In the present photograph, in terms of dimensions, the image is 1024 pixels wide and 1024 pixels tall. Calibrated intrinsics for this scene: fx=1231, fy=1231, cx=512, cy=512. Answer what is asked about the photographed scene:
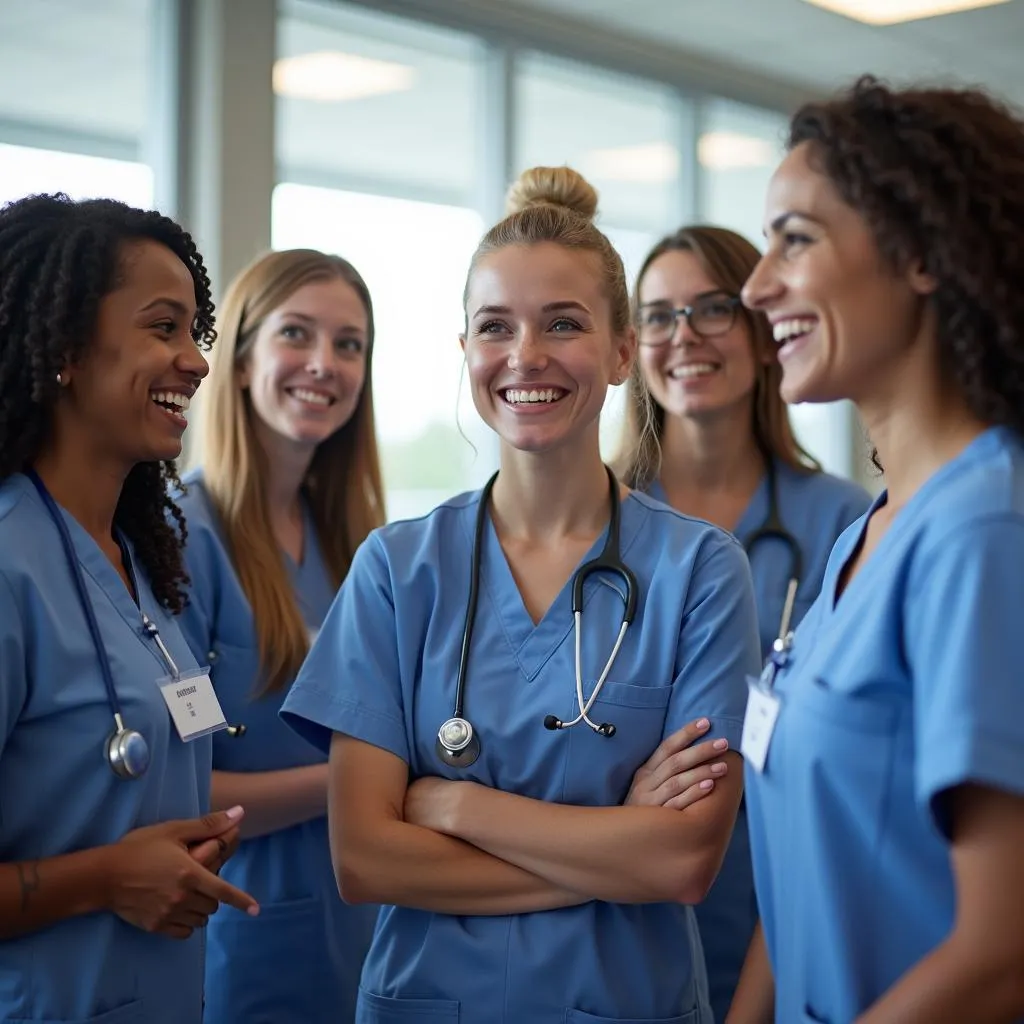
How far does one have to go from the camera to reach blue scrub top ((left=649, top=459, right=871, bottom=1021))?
2.10m

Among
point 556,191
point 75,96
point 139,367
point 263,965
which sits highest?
point 75,96

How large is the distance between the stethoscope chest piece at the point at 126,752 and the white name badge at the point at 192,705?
98 millimetres

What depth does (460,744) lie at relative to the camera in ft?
5.15

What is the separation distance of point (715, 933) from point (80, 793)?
45.5 inches

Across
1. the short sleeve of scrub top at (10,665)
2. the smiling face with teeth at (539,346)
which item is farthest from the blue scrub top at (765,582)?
the short sleeve of scrub top at (10,665)

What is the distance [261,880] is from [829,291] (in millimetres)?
1439

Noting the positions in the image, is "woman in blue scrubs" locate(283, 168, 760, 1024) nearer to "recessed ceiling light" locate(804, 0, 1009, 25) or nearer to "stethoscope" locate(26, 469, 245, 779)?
"stethoscope" locate(26, 469, 245, 779)

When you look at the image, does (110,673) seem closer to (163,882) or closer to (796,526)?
(163,882)

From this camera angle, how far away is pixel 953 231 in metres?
1.04

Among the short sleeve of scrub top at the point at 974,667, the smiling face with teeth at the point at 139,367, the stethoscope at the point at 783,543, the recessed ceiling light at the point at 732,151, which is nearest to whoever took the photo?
the short sleeve of scrub top at the point at 974,667

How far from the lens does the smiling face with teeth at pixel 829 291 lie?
3.66 ft

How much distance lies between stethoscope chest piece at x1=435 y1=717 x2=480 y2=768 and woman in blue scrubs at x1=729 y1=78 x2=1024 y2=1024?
17.6 inches

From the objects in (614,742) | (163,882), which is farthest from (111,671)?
(614,742)

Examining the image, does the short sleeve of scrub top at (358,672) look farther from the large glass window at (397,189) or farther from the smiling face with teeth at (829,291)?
the large glass window at (397,189)
